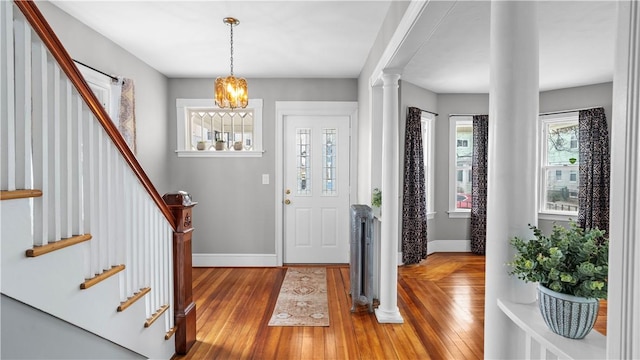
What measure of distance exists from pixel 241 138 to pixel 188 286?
2582mm

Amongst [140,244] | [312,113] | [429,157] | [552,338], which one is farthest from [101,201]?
[429,157]

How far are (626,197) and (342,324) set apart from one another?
2.56 metres

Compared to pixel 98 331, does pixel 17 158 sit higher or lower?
higher

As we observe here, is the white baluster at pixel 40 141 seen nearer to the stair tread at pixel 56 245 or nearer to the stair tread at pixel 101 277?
the stair tread at pixel 56 245

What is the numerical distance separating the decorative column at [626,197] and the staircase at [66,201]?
1676mm

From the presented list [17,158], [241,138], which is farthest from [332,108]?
[17,158]

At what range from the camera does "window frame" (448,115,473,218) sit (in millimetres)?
5328

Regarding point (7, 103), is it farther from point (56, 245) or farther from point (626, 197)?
point (626, 197)

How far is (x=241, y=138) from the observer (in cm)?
470

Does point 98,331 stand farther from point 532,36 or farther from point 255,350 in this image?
point 532,36

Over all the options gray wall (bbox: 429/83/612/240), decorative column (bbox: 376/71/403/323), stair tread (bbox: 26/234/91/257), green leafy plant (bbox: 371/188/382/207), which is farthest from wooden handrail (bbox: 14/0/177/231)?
gray wall (bbox: 429/83/612/240)

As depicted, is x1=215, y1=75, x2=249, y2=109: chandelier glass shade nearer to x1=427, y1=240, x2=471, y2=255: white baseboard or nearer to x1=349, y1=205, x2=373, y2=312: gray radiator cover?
x1=349, y1=205, x2=373, y2=312: gray radiator cover

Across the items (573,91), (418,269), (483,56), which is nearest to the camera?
(483,56)

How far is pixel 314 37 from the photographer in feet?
10.4
